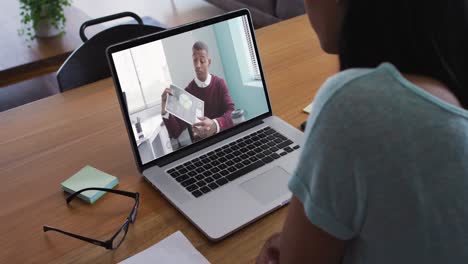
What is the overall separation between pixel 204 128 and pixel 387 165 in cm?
62

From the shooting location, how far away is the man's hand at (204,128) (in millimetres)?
1082

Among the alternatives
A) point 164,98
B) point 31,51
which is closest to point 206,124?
point 164,98

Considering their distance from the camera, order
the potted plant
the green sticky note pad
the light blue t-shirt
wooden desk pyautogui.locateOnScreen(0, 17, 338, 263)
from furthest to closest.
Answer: the potted plant, the green sticky note pad, wooden desk pyautogui.locateOnScreen(0, 17, 338, 263), the light blue t-shirt

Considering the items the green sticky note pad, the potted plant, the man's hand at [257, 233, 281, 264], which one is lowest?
the man's hand at [257, 233, 281, 264]

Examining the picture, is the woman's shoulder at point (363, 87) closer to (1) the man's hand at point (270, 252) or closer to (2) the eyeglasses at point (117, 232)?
(1) the man's hand at point (270, 252)

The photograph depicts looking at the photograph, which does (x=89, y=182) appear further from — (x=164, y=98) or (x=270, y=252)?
(x=270, y=252)

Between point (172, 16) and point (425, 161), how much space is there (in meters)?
3.62

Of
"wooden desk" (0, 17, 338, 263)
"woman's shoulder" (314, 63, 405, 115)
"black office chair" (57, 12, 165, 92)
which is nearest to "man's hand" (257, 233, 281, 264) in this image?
"wooden desk" (0, 17, 338, 263)

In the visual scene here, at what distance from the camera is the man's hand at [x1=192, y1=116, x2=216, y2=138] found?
42.6 inches

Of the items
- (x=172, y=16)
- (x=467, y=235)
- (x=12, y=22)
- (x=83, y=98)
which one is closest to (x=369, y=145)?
(x=467, y=235)

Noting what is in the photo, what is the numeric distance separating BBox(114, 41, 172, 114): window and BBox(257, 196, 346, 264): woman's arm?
19.1 inches

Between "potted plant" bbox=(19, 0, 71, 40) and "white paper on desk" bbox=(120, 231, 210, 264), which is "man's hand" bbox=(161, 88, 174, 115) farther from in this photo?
"potted plant" bbox=(19, 0, 71, 40)

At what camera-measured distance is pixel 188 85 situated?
107 cm

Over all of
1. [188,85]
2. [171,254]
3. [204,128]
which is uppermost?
[188,85]
